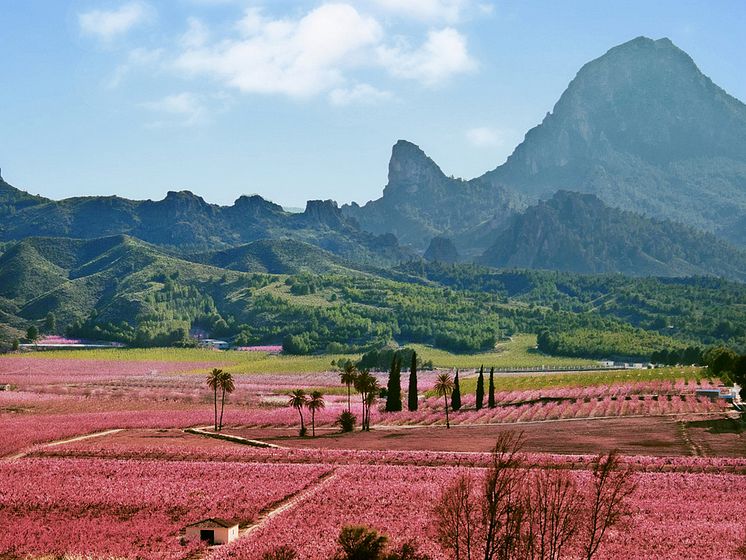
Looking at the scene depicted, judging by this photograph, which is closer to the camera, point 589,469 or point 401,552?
point 401,552

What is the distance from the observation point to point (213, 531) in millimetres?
51469

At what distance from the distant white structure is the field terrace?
2.89ft

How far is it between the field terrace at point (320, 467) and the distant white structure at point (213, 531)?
881mm

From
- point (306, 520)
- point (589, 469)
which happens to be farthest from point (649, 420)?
point (306, 520)

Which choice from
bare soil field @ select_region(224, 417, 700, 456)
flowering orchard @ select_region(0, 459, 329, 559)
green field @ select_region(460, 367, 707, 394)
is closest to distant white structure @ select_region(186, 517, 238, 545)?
flowering orchard @ select_region(0, 459, 329, 559)

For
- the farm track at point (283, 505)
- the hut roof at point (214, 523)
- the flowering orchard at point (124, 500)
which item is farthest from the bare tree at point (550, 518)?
the flowering orchard at point (124, 500)

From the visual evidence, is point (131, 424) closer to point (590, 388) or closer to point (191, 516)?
point (191, 516)

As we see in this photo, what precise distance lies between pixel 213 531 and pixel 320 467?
70.7ft

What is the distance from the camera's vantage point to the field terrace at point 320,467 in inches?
2055

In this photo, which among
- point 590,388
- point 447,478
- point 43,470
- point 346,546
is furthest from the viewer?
point 590,388

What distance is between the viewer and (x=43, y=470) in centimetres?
7106

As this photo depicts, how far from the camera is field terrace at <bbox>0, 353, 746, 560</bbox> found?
52188 mm

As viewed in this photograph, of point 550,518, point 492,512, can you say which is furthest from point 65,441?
point 492,512

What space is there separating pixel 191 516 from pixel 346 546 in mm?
18821
